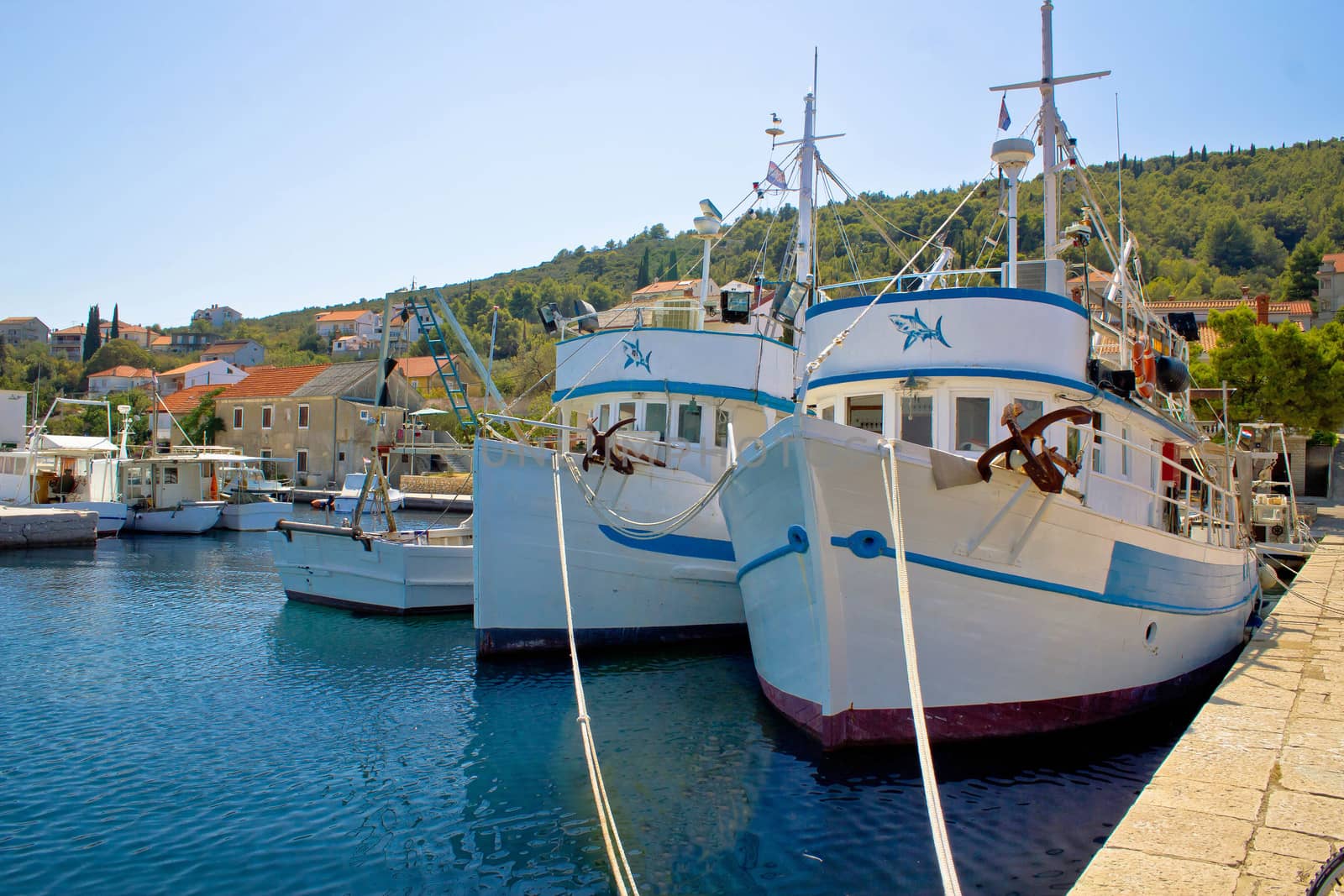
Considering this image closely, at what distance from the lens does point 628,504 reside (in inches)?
507

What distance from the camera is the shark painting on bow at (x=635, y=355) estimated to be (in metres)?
14.2

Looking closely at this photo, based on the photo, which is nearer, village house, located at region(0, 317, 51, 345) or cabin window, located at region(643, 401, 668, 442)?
cabin window, located at region(643, 401, 668, 442)

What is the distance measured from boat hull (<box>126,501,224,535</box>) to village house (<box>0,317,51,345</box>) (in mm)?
111828

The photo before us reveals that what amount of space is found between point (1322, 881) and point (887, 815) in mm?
4404

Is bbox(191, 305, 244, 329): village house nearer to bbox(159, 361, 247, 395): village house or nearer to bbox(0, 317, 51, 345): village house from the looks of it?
bbox(0, 317, 51, 345): village house

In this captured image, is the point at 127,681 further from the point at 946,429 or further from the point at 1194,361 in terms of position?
the point at 1194,361

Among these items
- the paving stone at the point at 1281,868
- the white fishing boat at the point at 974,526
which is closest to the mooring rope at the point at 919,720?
the white fishing boat at the point at 974,526

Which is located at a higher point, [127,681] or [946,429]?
[946,429]

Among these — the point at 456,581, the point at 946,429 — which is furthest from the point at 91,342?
the point at 946,429

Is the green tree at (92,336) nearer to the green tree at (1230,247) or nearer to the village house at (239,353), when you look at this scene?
the village house at (239,353)

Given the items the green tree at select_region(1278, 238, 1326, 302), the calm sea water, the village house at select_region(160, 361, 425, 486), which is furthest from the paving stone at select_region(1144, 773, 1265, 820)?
the green tree at select_region(1278, 238, 1326, 302)

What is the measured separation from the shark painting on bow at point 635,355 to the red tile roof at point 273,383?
44.4 metres

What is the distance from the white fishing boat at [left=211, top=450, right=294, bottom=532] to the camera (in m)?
36.4

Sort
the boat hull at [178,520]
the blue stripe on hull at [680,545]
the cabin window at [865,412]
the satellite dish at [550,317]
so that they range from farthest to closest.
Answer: the boat hull at [178,520] → the satellite dish at [550,317] → the blue stripe on hull at [680,545] → the cabin window at [865,412]
